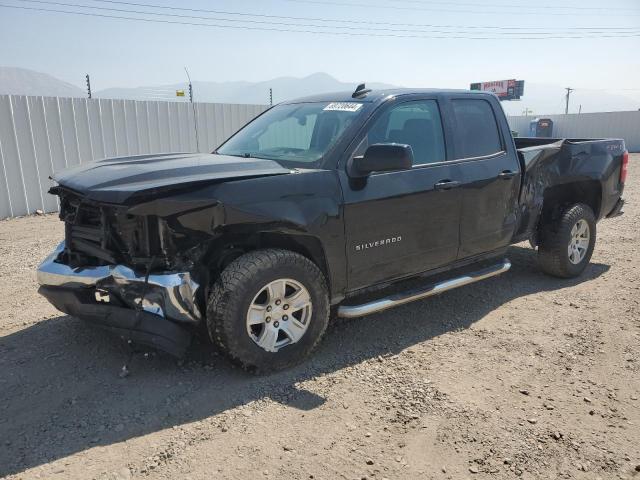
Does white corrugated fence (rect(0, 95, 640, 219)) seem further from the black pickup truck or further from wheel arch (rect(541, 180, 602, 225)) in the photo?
wheel arch (rect(541, 180, 602, 225))

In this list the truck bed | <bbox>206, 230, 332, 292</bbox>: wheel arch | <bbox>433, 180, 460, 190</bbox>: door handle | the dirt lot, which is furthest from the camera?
the truck bed

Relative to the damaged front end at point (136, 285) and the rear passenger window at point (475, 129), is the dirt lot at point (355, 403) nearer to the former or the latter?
the damaged front end at point (136, 285)

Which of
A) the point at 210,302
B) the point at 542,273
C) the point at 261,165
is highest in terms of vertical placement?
the point at 261,165

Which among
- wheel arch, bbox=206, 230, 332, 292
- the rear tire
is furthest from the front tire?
the rear tire

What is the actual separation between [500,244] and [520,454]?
2.48m

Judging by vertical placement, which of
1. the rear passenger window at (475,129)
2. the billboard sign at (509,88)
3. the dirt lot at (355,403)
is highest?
the billboard sign at (509,88)

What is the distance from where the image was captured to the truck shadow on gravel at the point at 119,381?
280 centimetres

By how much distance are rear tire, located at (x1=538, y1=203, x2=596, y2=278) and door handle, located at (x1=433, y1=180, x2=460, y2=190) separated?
1.82 m

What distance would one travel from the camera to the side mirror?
11.3ft

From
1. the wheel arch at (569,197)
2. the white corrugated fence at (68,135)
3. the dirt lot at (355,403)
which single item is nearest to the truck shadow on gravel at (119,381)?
the dirt lot at (355,403)

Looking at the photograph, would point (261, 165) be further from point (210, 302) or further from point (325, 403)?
point (325, 403)

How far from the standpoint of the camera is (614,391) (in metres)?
3.31

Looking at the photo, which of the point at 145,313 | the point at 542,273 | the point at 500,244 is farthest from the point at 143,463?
the point at 542,273

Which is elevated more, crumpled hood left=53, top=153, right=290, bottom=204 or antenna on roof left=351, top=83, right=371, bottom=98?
antenna on roof left=351, top=83, right=371, bottom=98
